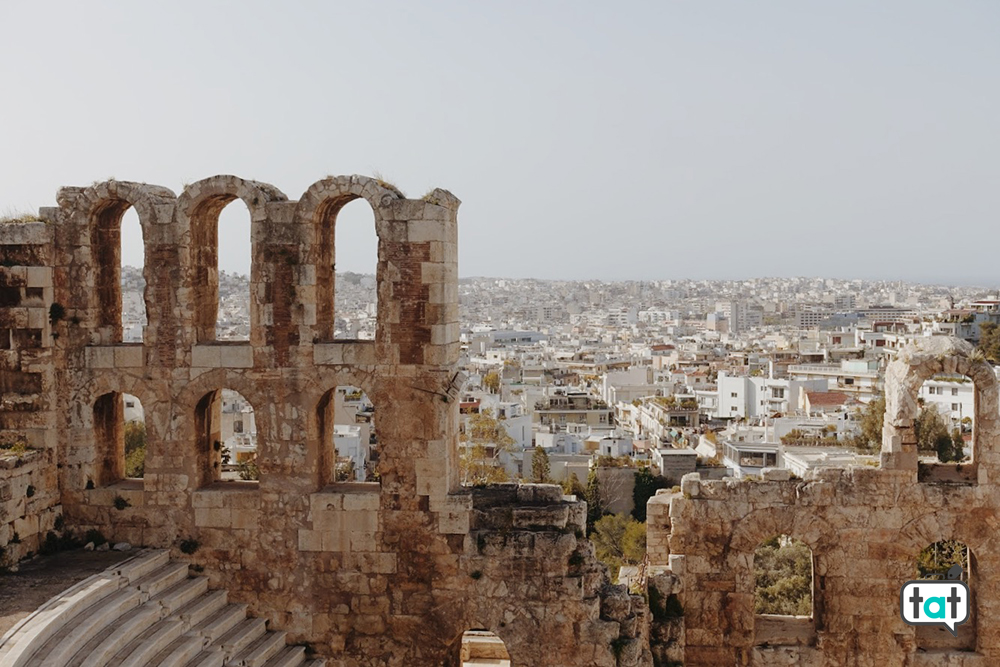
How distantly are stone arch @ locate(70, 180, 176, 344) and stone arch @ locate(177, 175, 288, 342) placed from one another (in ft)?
1.16

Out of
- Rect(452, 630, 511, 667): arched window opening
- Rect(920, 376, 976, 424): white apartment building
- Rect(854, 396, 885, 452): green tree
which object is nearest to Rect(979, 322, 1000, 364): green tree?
Rect(920, 376, 976, 424): white apartment building

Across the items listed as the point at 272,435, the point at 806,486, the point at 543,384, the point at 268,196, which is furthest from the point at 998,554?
the point at 543,384

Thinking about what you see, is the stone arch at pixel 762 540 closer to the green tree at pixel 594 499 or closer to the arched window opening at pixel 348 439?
the arched window opening at pixel 348 439

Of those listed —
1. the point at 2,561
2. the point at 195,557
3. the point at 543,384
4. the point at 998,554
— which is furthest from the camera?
the point at 543,384

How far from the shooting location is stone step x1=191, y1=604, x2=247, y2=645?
40.9 ft

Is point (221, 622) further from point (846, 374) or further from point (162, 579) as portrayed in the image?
point (846, 374)

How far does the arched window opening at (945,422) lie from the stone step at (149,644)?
38.1 ft

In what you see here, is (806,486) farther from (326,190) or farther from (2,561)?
(2,561)

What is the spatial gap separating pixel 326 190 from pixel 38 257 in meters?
4.25

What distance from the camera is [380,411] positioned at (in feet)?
43.3

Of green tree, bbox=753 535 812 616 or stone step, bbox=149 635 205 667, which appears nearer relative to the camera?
stone step, bbox=149 635 205 667

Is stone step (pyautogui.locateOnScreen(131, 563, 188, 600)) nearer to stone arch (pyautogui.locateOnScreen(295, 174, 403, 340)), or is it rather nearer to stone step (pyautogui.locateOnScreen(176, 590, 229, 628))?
stone step (pyautogui.locateOnScreen(176, 590, 229, 628))

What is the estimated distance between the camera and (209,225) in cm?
1405

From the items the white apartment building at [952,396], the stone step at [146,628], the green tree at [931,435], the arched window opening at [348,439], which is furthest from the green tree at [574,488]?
the stone step at [146,628]
